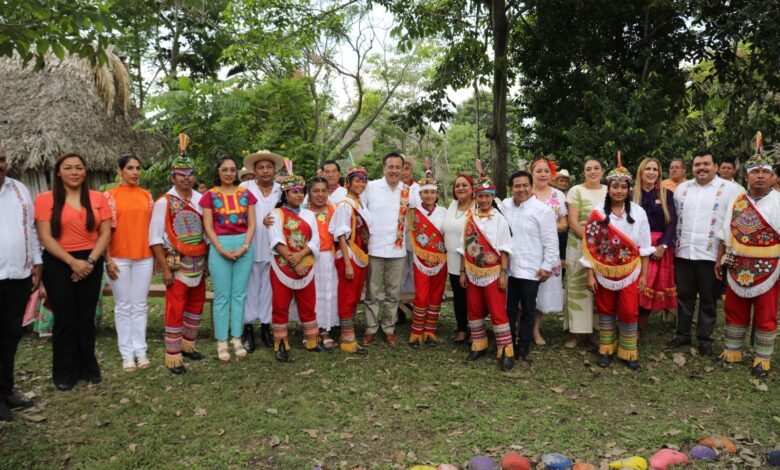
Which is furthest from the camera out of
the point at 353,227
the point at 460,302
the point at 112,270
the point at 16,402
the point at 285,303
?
the point at 460,302

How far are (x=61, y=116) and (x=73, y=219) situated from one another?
881 centimetres

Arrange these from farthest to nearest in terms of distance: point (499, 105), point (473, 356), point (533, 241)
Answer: point (499, 105), point (473, 356), point (533, 241)

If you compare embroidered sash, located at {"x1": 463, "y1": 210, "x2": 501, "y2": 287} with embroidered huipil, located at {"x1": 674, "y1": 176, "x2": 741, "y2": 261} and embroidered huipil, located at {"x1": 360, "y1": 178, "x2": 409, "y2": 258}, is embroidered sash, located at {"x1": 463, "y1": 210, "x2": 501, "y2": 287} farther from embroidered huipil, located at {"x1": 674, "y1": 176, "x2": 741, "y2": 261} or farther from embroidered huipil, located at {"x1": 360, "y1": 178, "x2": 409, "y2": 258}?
embroidered huipil, located at {"x1": 674, "y1": 176, "x2": 741, "y2": 261}

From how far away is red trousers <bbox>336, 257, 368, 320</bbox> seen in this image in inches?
213

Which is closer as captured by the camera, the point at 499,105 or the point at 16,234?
the point at 16,234

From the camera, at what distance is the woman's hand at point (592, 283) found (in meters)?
5.02

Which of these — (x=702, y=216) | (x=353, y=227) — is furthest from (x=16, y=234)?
(x=702, y=216)

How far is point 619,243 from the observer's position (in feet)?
16.0

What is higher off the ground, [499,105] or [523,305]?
[499,105]

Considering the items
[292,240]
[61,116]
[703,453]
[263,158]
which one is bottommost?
[703,453]

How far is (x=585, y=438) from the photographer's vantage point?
3.73m

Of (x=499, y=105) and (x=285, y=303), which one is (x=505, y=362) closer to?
(x=285, y=303)

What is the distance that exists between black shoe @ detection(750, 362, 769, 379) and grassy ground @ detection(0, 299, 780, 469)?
0.25ft

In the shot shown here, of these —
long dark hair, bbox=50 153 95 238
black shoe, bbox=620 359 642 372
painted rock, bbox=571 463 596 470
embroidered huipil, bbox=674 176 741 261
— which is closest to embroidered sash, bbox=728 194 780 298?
embroidered huipil, bbox=674 176 741 261
